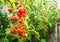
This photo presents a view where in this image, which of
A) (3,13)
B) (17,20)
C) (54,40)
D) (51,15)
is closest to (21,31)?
(17,20)

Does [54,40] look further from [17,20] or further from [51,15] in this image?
[17,20]

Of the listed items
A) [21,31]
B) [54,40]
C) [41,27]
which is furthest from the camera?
[54,40]

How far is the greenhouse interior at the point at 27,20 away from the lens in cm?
162

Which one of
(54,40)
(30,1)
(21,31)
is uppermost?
(30,1)

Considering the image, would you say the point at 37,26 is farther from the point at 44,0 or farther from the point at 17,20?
the point at 17,20

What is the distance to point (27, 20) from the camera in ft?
7.02

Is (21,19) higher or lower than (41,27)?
higher

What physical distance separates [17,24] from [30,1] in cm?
87

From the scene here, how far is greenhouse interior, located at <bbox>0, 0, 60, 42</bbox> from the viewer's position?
5.32 ft

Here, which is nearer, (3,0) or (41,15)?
(3,0)

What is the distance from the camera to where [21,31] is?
158 cm

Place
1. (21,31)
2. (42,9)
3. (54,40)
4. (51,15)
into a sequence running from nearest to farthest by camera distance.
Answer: (21,31) < (42,9) < (51,15) < (54,40)

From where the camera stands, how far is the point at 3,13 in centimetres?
216

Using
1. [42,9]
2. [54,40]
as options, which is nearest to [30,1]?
[42,9]
